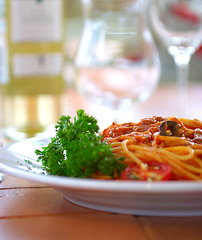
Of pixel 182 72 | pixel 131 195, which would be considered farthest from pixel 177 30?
pixel 131 195

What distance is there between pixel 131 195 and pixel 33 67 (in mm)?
1197

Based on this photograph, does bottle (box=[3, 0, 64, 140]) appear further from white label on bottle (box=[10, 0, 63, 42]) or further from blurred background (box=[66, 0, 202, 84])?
blurred background (box=[66, 0, 202, 84])

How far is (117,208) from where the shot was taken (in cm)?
73

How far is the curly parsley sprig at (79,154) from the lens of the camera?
2.60ft

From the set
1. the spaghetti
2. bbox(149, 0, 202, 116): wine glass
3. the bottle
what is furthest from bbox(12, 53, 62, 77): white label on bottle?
the spaghetti

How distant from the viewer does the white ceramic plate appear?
0.63 meters

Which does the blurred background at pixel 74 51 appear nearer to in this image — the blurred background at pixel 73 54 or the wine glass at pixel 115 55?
the blurred background at pixel 73 54

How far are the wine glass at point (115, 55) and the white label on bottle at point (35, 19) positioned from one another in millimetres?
126

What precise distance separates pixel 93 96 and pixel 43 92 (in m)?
0.18

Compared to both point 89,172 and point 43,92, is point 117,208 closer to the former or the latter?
point 89,172

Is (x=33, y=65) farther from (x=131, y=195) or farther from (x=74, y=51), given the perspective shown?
(x=131, y=195)

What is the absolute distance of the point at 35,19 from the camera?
5.76 feet

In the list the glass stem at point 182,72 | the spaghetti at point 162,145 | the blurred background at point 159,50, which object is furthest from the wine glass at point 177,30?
the blurred background at point 159,50

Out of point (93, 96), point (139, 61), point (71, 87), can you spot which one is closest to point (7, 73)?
point (93, 96)
